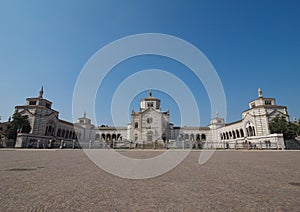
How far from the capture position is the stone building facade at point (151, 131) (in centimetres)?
3991

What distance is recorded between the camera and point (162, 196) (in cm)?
335

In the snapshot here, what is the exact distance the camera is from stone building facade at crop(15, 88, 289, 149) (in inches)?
1571

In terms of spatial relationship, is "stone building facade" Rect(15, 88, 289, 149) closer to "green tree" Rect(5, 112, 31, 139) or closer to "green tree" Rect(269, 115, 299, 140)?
"green tree" Rect(269, 115, 299, 140)

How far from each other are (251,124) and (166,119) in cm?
2399

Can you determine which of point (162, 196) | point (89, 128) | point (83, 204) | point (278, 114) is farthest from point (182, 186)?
point (89, 128)

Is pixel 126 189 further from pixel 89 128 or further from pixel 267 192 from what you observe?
pixel 89 128

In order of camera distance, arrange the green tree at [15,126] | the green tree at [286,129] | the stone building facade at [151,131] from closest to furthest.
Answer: the green tree at [286,129], the green tree at [15,126], the stone building facade at [151,131]

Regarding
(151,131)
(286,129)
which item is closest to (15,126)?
(151,131)

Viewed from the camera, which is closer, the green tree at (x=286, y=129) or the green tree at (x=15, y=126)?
the green tree at (x=286, y=129)

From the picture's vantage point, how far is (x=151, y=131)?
54.7 m

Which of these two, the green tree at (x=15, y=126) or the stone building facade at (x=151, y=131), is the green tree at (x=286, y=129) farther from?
the green tree at (x=15, y=126)

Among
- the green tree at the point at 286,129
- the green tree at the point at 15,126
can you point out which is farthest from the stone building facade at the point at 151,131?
the green tree at the point at 15,126

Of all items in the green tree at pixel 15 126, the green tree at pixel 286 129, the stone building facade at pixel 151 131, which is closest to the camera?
the green tree at pixel 286 129

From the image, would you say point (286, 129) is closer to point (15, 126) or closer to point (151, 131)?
point (151, 131)
